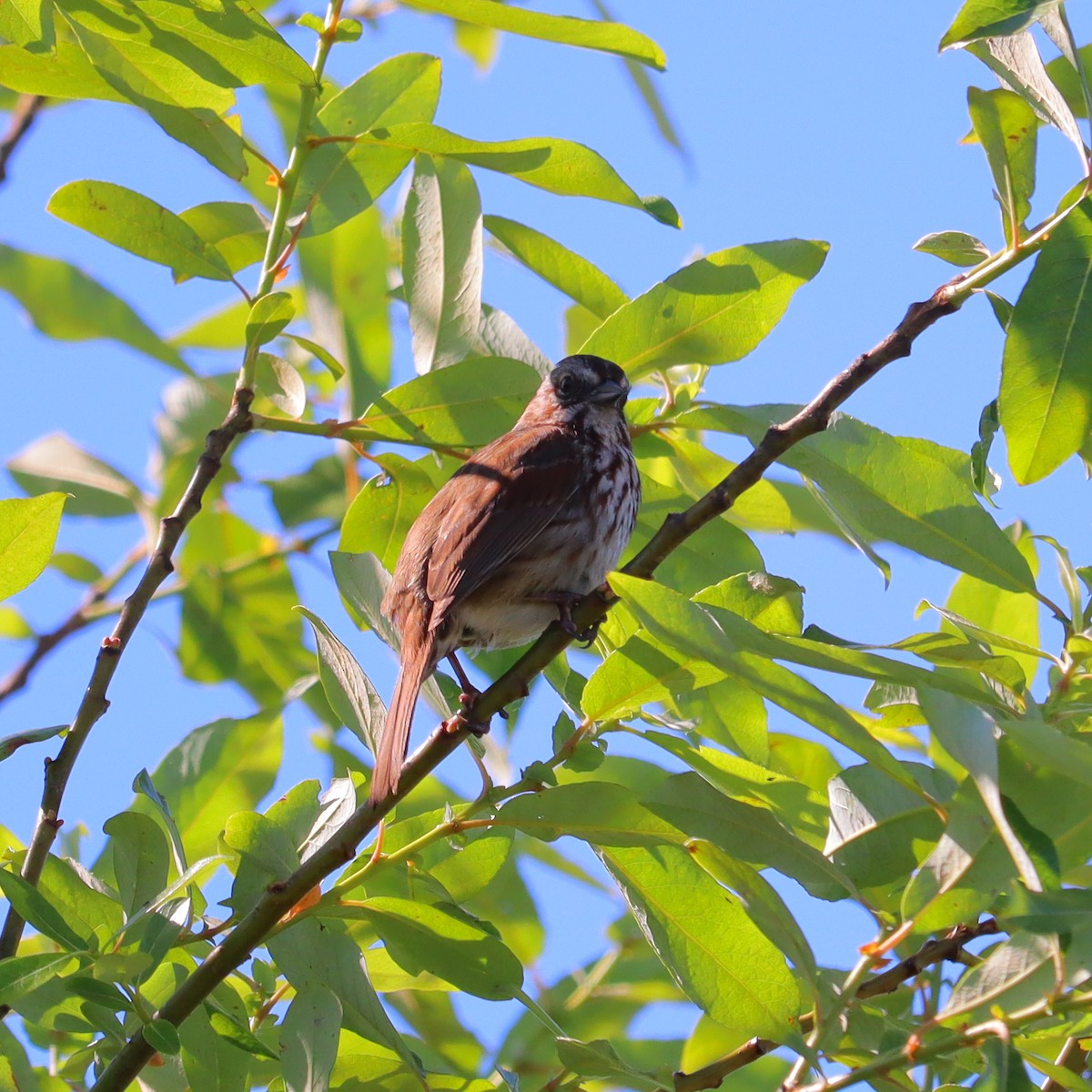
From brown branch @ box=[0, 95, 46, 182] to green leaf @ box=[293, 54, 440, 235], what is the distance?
96 centimetres

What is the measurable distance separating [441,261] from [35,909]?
5.89 feet

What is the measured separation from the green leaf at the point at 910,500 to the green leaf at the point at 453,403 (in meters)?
0.84

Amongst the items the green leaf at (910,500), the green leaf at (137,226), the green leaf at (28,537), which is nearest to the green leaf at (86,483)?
the green leaf at (137,226)

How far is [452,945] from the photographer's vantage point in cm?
269

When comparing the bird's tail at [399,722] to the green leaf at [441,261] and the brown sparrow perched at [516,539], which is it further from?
the green leaf at [441,261]

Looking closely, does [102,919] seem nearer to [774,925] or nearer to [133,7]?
[774,925]

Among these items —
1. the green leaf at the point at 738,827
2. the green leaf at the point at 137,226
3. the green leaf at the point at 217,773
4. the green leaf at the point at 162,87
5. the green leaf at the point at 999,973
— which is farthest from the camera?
the green leaf at the point at 217,773

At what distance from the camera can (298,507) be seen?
3992mm

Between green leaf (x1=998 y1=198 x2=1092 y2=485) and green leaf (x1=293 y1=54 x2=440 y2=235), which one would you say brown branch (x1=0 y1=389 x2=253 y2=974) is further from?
green leaf (x1=998 y1=198 x2=1092 y2=485)

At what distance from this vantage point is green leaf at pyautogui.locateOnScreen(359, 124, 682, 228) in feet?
10.4

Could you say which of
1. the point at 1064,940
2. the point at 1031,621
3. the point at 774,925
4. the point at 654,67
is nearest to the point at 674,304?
the point at 654,67

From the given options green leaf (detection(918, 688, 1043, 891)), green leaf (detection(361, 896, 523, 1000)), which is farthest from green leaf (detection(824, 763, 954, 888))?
green leaf (detection(361, 896, 523, 1000))

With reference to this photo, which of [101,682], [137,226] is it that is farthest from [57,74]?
[101,682]

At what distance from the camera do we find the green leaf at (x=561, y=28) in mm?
3062
